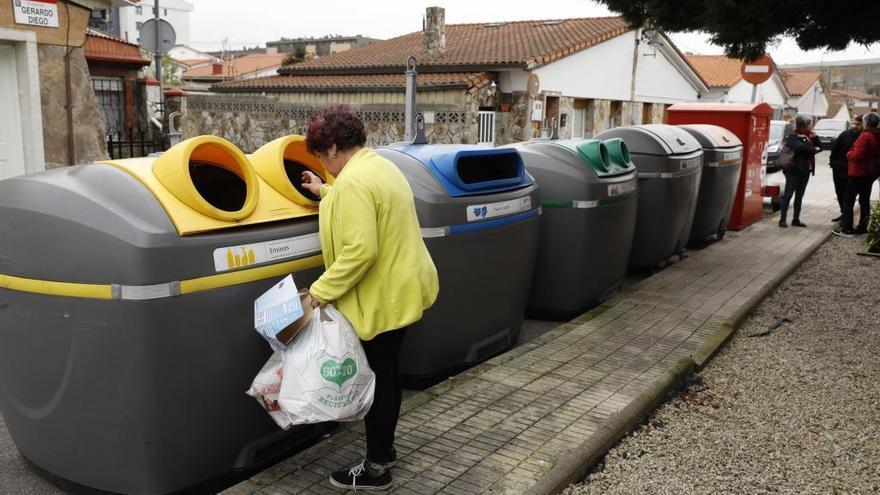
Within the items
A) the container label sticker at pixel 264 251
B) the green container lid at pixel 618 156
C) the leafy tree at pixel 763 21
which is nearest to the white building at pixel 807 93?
the leafy tree at pixel 763 21

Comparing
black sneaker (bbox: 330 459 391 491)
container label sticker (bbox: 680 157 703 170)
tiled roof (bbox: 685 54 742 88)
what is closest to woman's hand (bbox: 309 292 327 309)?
black sneaker (bbox: 330 459 391 491)

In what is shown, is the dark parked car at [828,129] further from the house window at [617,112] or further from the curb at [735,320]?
the curb at [735,320]

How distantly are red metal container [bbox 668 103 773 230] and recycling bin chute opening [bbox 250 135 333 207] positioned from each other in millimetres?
7173

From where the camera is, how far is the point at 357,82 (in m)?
19.4

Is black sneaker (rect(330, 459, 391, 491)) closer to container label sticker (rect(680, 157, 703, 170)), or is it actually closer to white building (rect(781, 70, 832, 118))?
container label sticker (rect(680, 157, 703, 170))

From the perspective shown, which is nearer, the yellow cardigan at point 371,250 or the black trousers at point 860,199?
the yellow cardigan at point 371,250

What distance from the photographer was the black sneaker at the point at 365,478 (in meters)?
3.10

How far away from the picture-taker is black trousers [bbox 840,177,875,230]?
31.4 feet

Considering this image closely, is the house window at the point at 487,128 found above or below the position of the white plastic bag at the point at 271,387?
above

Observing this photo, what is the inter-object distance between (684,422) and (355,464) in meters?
1.82

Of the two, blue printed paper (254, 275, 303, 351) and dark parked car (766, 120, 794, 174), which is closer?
blue printed paper (254, 275, 303, 351)

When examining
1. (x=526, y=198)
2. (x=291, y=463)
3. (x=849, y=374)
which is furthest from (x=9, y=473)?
(x=849, y=374)

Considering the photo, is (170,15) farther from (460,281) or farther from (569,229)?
(460,281)

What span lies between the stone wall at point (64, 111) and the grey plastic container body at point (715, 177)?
773cm
